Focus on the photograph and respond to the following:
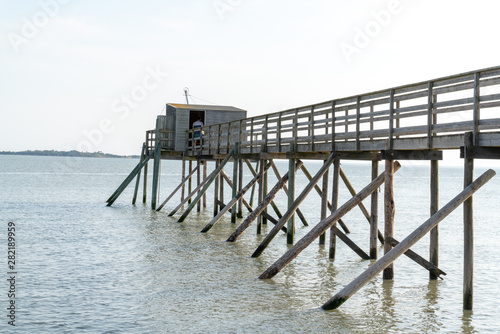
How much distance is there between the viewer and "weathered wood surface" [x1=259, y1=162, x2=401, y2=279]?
11.3 metres

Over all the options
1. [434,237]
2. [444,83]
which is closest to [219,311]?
[434,237]

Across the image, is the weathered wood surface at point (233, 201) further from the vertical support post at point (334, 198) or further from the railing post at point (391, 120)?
the railing post at point (391, 120)

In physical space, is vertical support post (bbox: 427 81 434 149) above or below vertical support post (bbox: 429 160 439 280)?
above

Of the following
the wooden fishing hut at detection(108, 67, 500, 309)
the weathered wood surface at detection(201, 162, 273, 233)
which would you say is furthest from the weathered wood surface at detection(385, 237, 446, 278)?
the weathered wood surface at detection(201, 162, 273, 233)

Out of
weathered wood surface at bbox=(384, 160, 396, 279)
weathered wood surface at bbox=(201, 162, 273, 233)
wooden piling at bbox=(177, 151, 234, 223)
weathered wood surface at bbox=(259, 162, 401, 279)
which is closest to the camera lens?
weathered wood surface at bbox=(259, 162, 401, 279)

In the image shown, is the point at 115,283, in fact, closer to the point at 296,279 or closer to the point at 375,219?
the point at 296,279

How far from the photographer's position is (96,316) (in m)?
9.48

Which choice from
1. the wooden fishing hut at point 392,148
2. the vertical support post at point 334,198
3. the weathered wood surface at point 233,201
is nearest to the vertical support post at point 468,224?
the wooden fishing hut at point 392,148

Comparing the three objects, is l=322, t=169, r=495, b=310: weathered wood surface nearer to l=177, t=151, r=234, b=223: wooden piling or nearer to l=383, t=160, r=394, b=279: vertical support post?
l=383, t=160, r=394, b=279: vertical support post

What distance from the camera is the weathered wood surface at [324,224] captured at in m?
11.3

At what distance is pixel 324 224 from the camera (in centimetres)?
1150

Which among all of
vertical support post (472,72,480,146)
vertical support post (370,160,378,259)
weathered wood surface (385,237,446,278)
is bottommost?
weathered wood surface (385,237,446,278)

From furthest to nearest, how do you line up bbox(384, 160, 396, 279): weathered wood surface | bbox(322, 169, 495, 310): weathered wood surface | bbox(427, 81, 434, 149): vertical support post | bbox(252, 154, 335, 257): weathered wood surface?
bbox(252, 154, 335, 257): weathered wood surface < bbox(384, 160, 396, 279): weathered wood surface < bbox(427, 81, 434, 149): vertical support post < bbox(322, 169, 495, 310): weathered wood surface

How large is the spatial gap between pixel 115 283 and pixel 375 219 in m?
6.14
